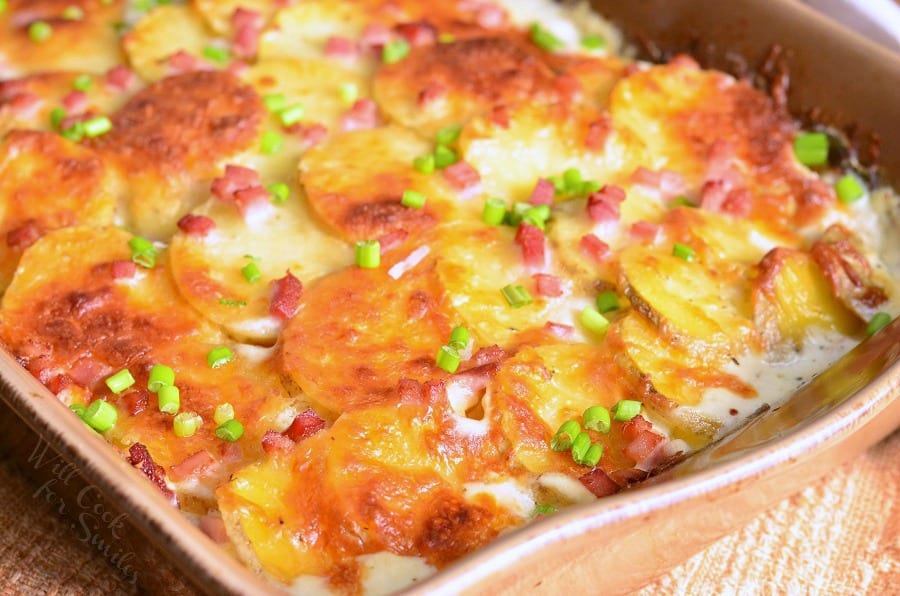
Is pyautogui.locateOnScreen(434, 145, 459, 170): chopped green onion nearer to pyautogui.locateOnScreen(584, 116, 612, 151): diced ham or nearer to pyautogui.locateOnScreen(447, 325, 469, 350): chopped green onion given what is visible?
pyautogui.locateOnScreen(584, 116, 612, 151): diced ham

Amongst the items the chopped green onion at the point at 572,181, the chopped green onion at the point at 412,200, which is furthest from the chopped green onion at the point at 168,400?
the chopped green onion at the point at 572,181

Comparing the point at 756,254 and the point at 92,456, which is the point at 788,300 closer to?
the point at 756,254

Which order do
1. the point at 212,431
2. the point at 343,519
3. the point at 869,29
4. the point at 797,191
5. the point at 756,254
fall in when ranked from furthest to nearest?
1. the point at 869,29
2. the point at 797,191
3. the point at 756,254
4. the point at 212,431
5. the point at 343,519

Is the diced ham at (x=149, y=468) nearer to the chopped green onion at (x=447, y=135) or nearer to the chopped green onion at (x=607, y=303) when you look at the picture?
the chopped green onion at (x=607, y=303)

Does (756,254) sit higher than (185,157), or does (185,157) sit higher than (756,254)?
(756,254)

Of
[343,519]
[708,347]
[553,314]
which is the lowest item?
[343,519]

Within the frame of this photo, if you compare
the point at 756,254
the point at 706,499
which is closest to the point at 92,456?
the point at 706,499

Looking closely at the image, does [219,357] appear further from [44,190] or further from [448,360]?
[44,190]
